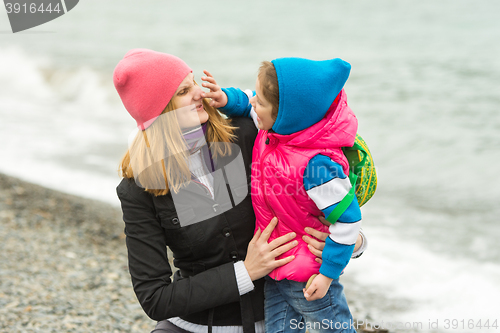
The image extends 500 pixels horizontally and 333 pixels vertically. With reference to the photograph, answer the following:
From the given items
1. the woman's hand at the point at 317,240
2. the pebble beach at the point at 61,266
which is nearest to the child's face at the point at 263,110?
the woman's hand at the point at 317,240

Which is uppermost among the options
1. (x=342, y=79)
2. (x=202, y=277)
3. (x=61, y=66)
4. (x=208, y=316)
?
(x=342, y=79)

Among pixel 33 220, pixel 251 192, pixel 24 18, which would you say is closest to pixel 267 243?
pixel 251 192

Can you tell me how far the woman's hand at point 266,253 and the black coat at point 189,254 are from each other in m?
0.11

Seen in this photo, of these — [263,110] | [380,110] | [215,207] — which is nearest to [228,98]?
[263,110]

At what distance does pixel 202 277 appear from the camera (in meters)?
2.30

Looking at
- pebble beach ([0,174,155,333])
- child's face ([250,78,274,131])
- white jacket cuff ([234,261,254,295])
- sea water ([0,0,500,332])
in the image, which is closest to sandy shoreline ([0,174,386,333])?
pebble beach ([0,174,155,333])

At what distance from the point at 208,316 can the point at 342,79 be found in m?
1.45

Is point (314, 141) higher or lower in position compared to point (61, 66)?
higher

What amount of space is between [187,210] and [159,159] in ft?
0.99

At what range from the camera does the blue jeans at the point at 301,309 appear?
2.38 metres

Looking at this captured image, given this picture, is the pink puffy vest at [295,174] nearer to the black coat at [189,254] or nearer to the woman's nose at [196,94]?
the black coat at [189,254]

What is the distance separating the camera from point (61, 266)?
545 centimetres

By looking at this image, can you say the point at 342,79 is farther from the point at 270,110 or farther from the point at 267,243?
the point at 267,243

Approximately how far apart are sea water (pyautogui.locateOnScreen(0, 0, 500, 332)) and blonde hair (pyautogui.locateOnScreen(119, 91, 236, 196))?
3338 millimetres
